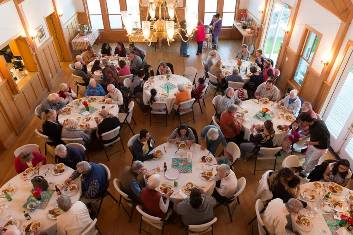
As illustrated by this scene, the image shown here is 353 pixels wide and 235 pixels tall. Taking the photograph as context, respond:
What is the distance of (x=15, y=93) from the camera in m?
8.20

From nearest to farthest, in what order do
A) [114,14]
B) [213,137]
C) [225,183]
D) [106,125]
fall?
[225,183] → [213,137] → [106,125] → [114,14]

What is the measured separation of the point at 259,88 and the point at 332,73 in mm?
1981

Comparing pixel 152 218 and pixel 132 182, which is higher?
pixel 132 182

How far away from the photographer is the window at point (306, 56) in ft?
28.1

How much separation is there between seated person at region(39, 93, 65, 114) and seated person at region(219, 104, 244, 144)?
14.9ft

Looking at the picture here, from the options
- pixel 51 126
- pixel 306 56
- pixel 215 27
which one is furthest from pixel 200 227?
pixel 215 27

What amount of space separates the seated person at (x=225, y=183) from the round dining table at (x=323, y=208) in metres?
1.13

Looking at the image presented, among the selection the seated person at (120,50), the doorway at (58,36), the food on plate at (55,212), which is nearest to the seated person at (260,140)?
the food on plate at (55,212)

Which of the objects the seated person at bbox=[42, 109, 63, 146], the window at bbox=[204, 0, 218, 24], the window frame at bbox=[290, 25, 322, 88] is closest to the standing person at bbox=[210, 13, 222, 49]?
the window at bbox=[204, 0, 218, 24]

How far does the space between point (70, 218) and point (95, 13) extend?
1178 centimetres

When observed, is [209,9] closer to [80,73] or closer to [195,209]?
[80,73]

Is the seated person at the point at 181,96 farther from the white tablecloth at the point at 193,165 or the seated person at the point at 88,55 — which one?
the seated person at the point at 88,55

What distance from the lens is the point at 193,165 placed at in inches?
223

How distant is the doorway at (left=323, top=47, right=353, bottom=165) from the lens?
6.93 m
